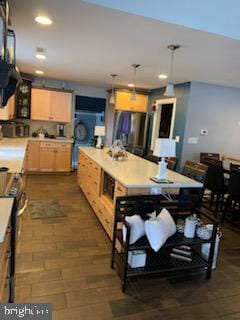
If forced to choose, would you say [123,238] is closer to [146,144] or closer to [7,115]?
[7,115]

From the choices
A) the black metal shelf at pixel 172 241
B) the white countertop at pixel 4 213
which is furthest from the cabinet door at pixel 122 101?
the white countertop at pixel 4 213

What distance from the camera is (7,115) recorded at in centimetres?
462

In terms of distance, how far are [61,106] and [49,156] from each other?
1310 millimetres

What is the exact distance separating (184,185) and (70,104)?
439 cm

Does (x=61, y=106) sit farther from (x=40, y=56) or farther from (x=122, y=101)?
(x=40, y=56)

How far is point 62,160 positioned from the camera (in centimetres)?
617

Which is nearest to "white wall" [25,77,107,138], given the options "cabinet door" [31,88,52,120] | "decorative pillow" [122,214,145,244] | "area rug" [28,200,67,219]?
"cabinet door" [31,88,52,120]

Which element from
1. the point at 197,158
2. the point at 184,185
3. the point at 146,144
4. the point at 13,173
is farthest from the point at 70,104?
the point at 184,185

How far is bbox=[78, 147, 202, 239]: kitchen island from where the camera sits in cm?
270

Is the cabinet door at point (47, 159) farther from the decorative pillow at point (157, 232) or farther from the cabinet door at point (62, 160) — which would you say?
the decorative pillow at point (157, 232)

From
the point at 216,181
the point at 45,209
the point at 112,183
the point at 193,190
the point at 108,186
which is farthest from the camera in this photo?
the point at 216,181

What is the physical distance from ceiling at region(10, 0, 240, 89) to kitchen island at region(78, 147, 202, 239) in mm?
1508

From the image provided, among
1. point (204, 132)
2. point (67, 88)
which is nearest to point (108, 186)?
point (204, 132)

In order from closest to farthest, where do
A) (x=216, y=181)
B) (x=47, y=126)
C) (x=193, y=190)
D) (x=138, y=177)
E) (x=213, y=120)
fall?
(x=138, y=177) < (x=193, y=190) < (x=216, y=181) < (x=213, y=120) < (x=47, y=126)
